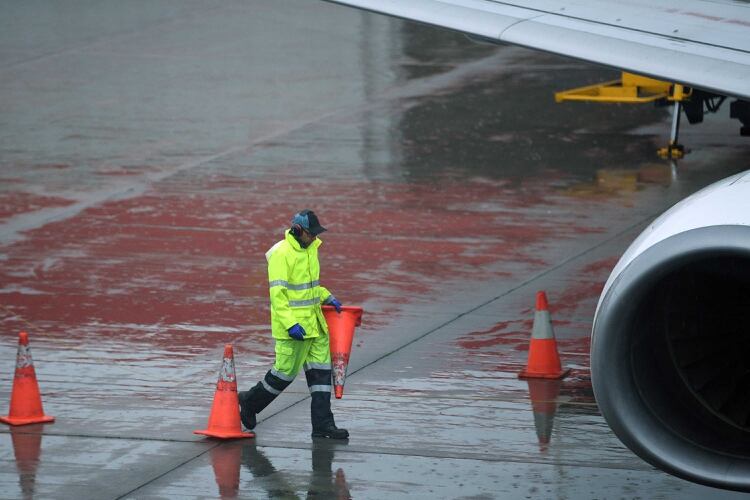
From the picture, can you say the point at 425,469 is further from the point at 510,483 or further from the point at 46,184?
the point at 46,184

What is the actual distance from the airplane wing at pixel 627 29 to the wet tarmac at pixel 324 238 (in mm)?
2519

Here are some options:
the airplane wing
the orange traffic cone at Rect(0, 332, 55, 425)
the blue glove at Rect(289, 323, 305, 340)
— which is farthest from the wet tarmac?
the airplane wing

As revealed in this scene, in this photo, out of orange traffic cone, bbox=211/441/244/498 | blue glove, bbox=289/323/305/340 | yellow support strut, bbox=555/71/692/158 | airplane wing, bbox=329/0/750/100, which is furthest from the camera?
yellow support strut, bbox=555/71/692/158

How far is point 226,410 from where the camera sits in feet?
32.5

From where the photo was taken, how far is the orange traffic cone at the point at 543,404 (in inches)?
396

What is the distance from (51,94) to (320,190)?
8662 millimetres

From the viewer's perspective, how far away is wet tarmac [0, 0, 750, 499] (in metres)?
9.52

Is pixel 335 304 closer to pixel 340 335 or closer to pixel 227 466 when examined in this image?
pixel 340 335

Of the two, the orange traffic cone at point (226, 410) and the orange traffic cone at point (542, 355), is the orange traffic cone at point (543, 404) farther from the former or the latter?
the orange traffic cone at point (226, 410)

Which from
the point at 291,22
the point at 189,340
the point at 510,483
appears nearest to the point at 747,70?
the point at 510,483

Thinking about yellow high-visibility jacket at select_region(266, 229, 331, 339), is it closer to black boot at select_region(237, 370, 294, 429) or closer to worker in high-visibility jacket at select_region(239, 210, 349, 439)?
worker in high-visibility jacket at select_region(239, 210, 349, 439)

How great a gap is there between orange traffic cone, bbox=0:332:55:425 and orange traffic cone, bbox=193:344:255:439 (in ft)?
3.88

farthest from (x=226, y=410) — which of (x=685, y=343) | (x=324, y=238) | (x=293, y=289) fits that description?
(x=324, y=238)

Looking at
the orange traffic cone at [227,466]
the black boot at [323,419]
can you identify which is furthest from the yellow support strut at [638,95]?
the orange traffic cone at [227,466]
